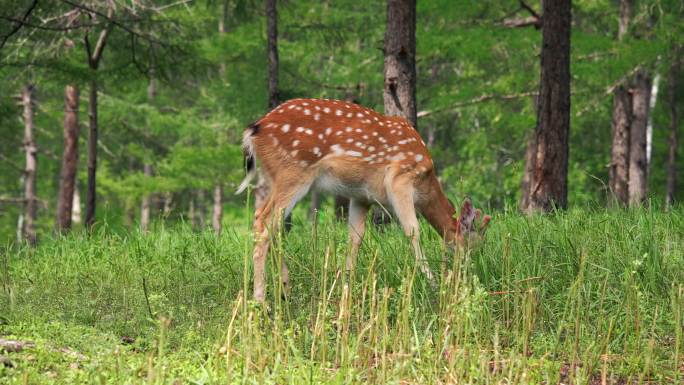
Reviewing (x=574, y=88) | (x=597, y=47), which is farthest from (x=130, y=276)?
(x=574, y=88)

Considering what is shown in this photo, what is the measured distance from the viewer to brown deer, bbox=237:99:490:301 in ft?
21.4

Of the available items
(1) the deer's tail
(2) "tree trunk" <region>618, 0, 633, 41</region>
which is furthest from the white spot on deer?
(2) "tree trunk" <region>618, 0, 633, 41</region>

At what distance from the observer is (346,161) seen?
6.64m

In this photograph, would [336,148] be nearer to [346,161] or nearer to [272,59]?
[346,161]

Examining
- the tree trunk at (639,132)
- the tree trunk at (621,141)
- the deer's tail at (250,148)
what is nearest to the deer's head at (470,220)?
the deer's tail at (250,148)

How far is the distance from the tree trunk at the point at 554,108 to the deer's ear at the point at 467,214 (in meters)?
2.90

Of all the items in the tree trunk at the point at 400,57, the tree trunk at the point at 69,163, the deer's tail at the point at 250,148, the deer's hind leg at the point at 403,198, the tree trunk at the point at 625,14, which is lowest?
the tree trunk at the point at 69,163

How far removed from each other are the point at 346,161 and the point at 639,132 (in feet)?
36.6

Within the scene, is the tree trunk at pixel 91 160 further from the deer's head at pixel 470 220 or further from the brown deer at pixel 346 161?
the deer's head at pixel 470 220

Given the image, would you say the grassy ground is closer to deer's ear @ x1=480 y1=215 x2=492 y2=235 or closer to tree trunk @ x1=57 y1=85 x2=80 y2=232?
deer's ear @ x1=480 y1=215 x2=492 y2=235

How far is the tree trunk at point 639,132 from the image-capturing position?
16.2 metres

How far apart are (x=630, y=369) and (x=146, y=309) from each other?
292 centimetres

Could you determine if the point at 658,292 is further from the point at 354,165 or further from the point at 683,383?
the point at 354,165

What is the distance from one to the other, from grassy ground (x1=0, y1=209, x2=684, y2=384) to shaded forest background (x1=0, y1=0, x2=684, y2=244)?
58cm
